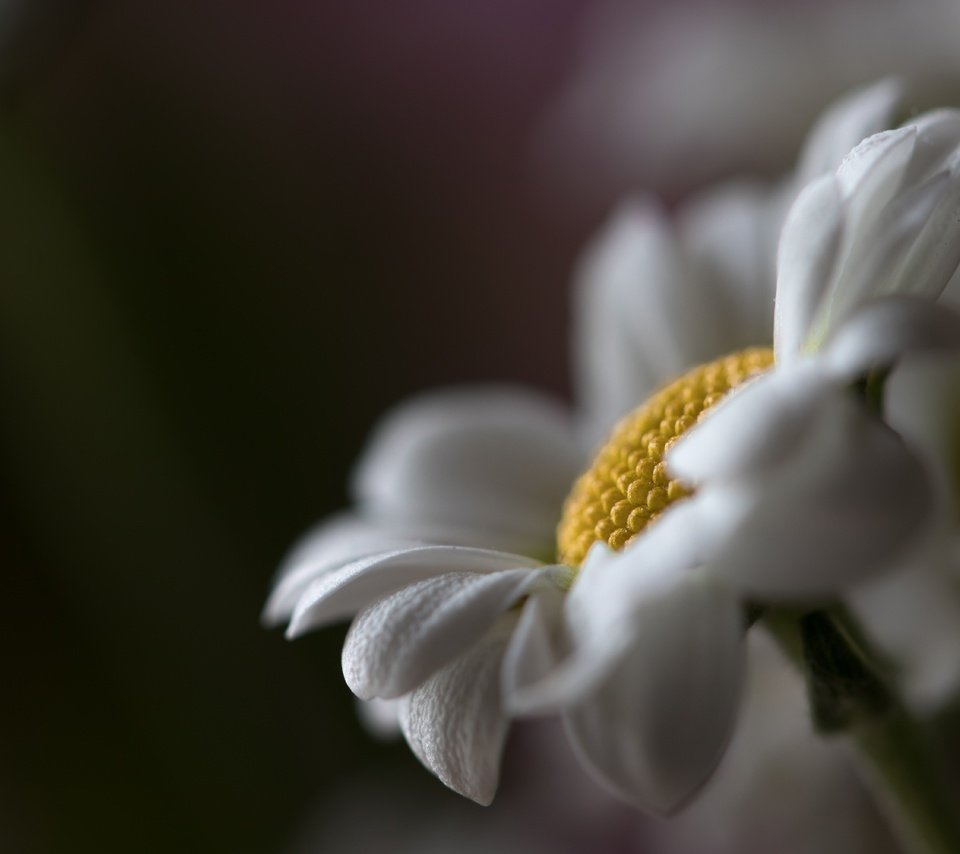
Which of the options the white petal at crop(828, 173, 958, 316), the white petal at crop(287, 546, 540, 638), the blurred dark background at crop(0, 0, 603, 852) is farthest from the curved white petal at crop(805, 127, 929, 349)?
the blurred dark background at crop(0, 0, 603, 852)

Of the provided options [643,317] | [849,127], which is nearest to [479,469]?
[643,317]

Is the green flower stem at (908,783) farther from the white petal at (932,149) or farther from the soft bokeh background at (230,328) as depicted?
the soft bokeh background at (230,328)

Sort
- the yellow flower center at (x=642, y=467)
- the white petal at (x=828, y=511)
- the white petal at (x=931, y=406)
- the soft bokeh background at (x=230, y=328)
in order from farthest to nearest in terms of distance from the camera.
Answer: the soft bokeh background at (x=230, y=328), the white petal at (x=931, y=406), the yellow flower center at (x=642, y=467), the white petal at (x=828, y=511)

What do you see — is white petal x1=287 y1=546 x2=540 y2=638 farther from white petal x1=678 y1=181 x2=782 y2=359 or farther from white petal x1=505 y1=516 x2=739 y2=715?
white petal x1=678 y1=181 x2=782 y2=359

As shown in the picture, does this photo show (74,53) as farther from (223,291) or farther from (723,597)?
(723,597)

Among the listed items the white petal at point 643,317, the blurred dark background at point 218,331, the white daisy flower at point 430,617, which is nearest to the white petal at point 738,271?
the white petal at point 643,317

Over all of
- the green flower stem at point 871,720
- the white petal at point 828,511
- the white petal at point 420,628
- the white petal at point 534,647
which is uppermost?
the white petal at point 828,511

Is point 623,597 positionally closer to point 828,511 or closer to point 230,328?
point 828,511
